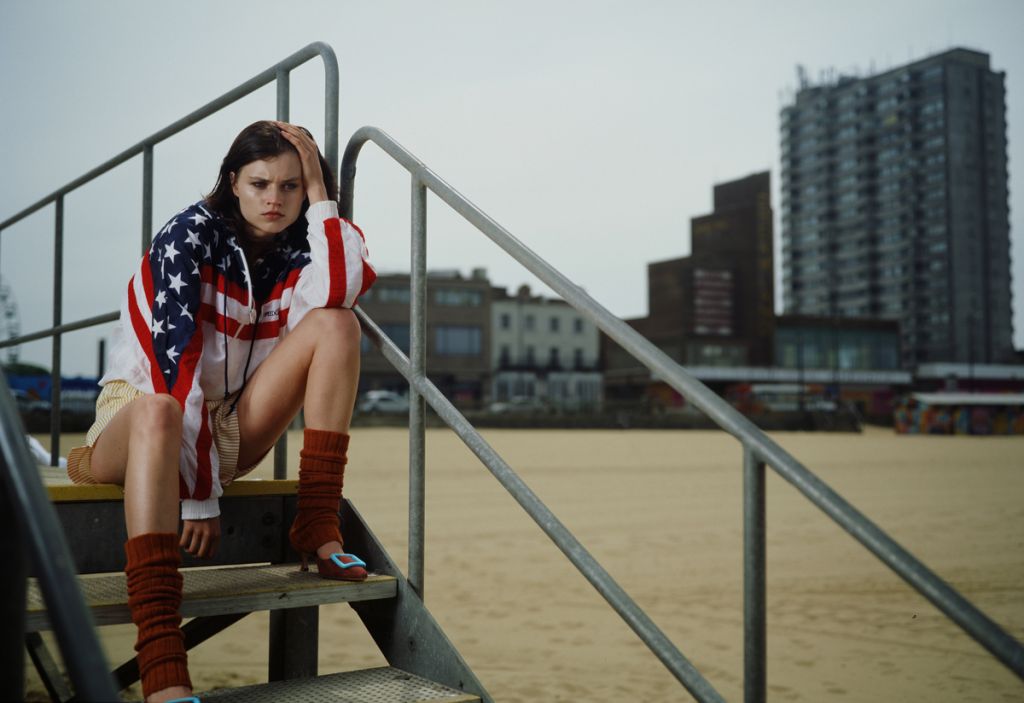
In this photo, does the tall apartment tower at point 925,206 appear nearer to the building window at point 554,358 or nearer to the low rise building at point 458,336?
the building window at point 554,358

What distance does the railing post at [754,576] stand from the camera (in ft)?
4.51

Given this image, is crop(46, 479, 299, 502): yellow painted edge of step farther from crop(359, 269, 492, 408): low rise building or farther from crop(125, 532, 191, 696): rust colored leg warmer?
crop(359, 269, 492, 408): low rise building

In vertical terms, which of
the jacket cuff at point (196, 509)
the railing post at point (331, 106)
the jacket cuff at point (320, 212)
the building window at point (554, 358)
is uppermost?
the building window at point (554, 358)

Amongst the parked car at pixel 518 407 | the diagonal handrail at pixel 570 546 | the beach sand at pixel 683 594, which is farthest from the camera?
the parked car at pixel 518 407

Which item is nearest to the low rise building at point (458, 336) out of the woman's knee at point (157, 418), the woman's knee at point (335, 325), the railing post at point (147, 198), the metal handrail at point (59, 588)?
the railing post at point (147, 198)

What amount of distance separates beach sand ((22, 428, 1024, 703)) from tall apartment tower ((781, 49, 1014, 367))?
73417 mm

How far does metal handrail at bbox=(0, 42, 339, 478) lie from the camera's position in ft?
8.60

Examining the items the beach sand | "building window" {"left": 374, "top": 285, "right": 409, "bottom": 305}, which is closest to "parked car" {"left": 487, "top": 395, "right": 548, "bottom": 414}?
"building window" {"left": 374, "top": 285, "right": 409, "bottom": 305}

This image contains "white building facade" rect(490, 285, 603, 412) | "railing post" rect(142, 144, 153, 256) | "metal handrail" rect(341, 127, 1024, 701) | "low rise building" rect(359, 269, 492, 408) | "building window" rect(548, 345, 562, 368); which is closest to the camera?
"metal handrail" rect(341, 127, 1024, 701)

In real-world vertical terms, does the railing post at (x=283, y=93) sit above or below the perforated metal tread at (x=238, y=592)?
above

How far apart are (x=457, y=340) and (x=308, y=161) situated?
171 feet

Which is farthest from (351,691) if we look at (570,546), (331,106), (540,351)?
(540,351)

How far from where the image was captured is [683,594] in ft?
20.6

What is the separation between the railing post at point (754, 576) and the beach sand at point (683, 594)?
1.89m
